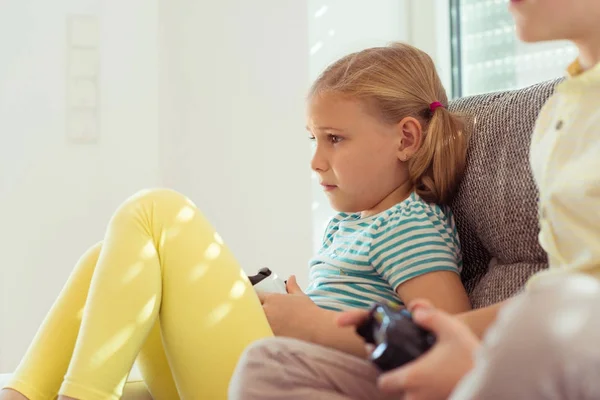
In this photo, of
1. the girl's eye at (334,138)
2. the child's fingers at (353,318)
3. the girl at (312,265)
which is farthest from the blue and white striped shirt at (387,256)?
the child's fingers at (353,318)

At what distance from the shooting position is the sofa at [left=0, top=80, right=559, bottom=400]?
115 centimetres

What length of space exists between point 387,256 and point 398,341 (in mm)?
504

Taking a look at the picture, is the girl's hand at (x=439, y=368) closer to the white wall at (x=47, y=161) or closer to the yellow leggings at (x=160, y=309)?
the yellow leggings at (x=160, y=309)

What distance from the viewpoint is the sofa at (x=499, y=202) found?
115 centimetres

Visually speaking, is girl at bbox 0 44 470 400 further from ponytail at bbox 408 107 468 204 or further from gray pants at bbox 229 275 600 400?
Result: gray pants at bbox 229 275 600 400

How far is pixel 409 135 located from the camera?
134 centimetres

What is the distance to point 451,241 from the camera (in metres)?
1.23


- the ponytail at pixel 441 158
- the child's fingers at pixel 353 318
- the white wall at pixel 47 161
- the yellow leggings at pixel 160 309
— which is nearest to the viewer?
the child's fingers at pixel 353 318

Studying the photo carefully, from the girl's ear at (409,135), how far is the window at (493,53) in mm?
1291

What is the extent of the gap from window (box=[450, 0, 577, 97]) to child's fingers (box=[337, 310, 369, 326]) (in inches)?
74.4

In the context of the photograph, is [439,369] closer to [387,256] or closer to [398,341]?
[398,341]

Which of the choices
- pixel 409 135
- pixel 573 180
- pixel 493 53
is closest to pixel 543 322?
pixel 573 180

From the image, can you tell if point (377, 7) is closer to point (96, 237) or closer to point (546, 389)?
point (96, 237)

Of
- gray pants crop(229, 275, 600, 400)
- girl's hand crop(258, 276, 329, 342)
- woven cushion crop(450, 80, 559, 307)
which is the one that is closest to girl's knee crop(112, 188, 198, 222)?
girl's hand crop(258, 276, 329, 342)
